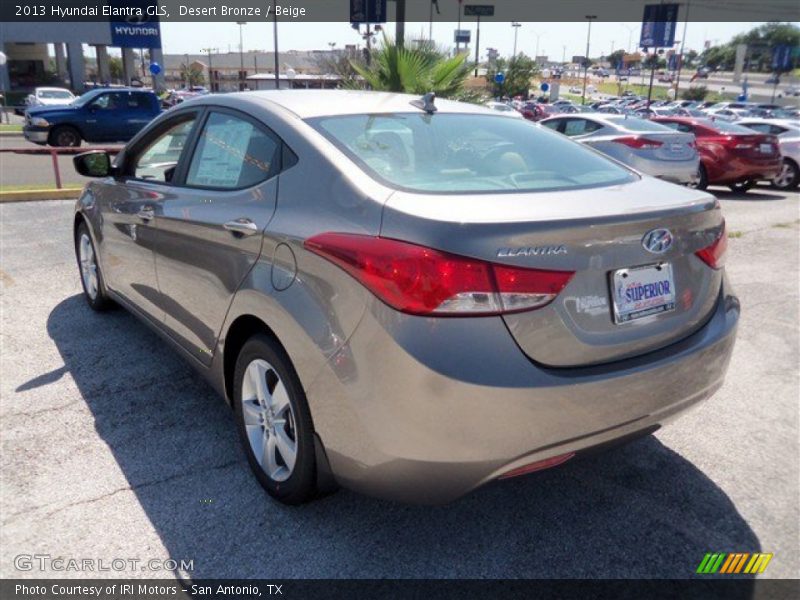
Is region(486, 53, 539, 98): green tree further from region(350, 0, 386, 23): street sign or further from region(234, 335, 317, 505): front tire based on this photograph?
region(234, 335, 317, 505): front tire

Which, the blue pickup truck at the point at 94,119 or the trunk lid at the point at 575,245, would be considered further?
the blue pickup truck at the point at 94,119

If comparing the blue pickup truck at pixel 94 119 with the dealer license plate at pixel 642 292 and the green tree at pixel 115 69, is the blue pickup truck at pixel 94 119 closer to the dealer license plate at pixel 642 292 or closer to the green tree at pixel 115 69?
the dealer license plate at pixel 642 292

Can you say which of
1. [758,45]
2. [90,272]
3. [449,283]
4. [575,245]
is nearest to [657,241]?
[575,245]

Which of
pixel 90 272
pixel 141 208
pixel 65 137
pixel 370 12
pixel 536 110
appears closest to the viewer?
pixel 141 208

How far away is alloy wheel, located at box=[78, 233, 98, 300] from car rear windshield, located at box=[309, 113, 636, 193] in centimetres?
288

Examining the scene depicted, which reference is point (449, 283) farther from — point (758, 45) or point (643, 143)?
point (758, 45)

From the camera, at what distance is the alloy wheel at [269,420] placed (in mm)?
2631

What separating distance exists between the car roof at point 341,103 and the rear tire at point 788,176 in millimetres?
13909

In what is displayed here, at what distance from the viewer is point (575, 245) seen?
83.6 inches

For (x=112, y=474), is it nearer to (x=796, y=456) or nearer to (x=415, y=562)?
(x=415, y=562)

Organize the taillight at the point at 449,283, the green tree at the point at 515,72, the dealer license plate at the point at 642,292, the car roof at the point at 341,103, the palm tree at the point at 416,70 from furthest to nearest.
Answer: the green tree at the point at 515,72 < the palm tree at the point at 416,70 < the car roof at the point at 341,103 < the dealer license plate at the point at 642,292 < the taillight at the point at 449,283

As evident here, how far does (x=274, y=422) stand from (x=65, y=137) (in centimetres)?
1879

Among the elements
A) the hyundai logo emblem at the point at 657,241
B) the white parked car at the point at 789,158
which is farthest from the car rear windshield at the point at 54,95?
the hyundai logo emblem at the point at 657,241

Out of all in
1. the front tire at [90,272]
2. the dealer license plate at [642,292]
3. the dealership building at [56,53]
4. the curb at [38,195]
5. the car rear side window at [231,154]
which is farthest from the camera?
the dealership building at [56,53]
